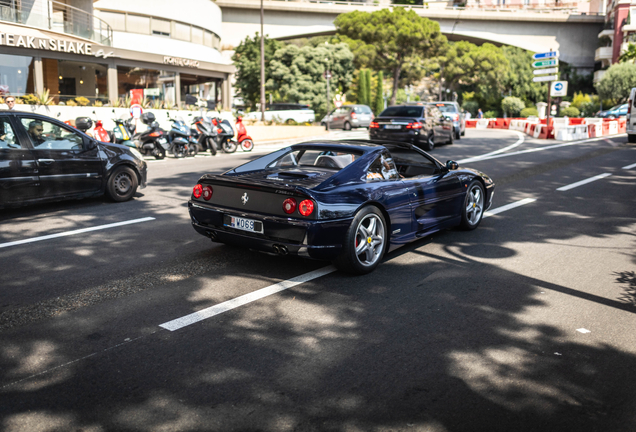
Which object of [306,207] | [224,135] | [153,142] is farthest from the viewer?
[224,135]

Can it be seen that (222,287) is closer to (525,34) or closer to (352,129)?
(352,129)

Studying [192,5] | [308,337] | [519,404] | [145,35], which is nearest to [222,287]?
[308,337]

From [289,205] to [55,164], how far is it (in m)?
5.01

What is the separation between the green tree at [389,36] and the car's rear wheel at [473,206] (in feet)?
181

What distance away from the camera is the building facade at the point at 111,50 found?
25859 millimetres

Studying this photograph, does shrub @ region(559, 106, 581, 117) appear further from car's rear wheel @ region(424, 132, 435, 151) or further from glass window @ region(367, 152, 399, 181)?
glass window @ region(367, 152, 399, 181)

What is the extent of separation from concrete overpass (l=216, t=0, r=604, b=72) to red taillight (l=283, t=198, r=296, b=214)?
74.0 meters

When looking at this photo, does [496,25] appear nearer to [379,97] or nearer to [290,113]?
[379,97]

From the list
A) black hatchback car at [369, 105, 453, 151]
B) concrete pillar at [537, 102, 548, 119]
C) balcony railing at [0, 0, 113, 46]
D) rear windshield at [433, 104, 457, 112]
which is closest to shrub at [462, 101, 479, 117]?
concrete pillar at [537, 102, 548, 119]

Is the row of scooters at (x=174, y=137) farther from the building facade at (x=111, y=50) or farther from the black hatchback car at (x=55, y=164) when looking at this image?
the black hatchback car at (x=55, y=164)

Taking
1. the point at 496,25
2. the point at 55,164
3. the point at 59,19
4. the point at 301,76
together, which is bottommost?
the point at 55,164

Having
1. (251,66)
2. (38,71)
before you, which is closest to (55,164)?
(38,71)

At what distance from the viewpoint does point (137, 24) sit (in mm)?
38281

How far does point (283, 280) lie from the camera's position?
548 cm
